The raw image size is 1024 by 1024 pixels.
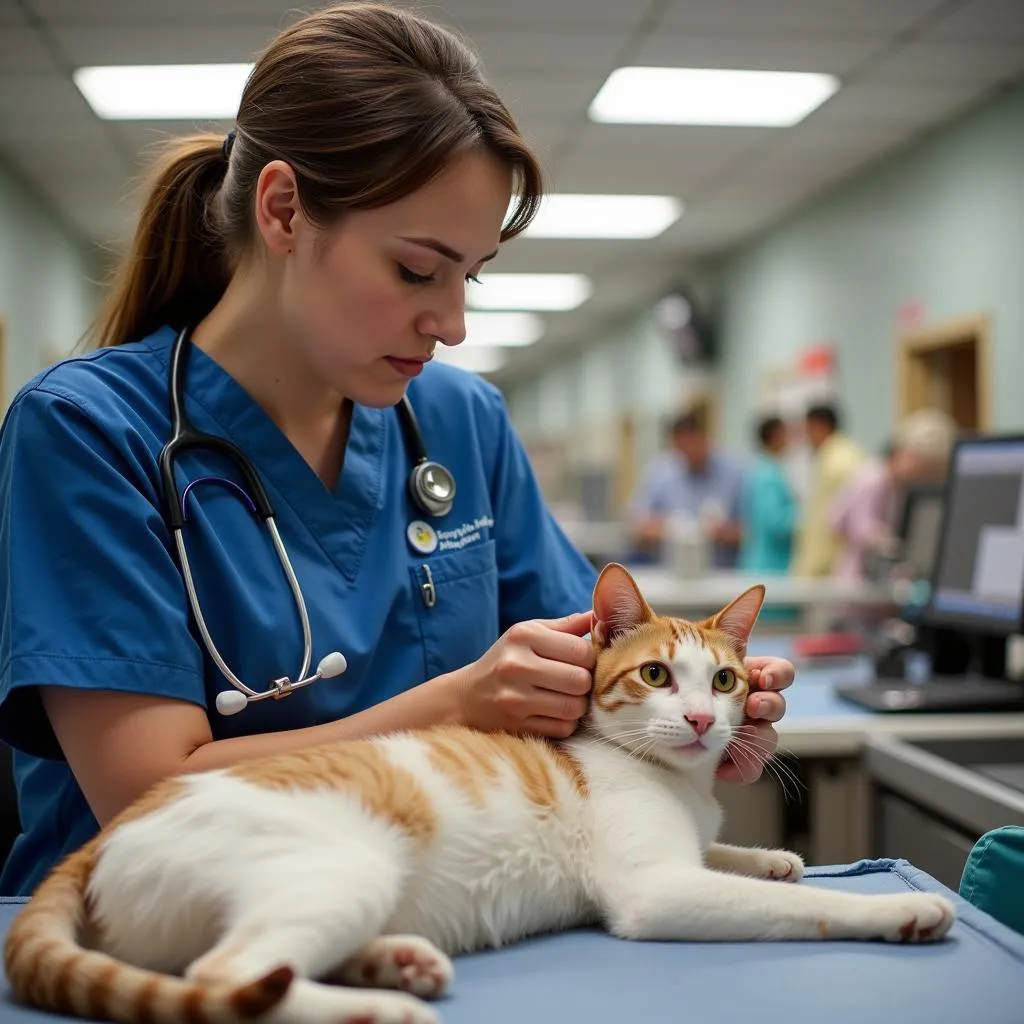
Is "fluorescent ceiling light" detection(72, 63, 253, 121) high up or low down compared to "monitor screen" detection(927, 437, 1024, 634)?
up

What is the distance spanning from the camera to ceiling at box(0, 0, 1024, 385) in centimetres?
396

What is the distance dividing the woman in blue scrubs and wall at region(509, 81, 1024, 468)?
4.39 m

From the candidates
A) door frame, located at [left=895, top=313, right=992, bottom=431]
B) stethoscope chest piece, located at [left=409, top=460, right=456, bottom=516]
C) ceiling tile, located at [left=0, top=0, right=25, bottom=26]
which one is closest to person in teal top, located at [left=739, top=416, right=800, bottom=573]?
door frame, located at [left=895, top=313, right=992, bottom=431]

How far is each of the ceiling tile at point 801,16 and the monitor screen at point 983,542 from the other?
2.36 m

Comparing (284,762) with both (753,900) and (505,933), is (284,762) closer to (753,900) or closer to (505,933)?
(505,933)

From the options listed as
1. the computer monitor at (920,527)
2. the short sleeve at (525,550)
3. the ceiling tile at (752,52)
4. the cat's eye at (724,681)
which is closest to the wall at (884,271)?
the ceiling tile at (752,52)

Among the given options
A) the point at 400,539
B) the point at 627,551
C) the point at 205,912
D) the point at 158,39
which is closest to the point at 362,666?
the point at 400,539

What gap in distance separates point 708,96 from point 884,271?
1.79 metres

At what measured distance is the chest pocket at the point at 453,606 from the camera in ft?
3.81

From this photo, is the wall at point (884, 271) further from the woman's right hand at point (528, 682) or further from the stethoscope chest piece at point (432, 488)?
the woman's right hand at point (528, 682)

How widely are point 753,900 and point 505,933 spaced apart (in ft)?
0.64

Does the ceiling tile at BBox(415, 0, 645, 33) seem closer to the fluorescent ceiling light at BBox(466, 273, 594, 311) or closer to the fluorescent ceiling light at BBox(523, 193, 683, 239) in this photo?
the fluorescent ceiling light at BBox(523, 193, 683, 239)

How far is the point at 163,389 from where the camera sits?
1.09 meters

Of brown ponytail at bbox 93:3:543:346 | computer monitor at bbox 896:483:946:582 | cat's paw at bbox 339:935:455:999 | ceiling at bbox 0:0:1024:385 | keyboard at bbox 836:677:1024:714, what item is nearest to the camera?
cat's paw at bbox 339:935:455:999
